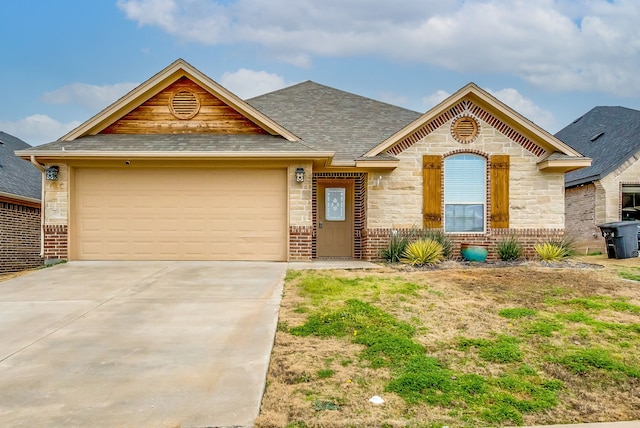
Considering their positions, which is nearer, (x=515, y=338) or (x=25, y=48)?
(x=515, y=338)

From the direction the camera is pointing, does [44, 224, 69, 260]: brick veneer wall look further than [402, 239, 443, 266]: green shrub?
Yes

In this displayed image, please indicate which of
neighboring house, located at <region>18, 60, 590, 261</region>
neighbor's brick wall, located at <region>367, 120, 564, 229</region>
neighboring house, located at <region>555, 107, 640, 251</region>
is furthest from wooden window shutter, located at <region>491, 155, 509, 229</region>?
neighboring house, located at <region>555, 107, 640, 251</region>

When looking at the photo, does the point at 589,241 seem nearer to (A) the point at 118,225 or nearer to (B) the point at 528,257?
(B) the point at 528,257

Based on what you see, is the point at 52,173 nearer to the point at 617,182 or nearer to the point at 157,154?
the point at 157,154

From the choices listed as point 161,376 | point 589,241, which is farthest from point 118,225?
point 589,241

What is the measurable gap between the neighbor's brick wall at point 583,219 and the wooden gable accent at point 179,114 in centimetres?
1342

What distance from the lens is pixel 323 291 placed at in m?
8.29

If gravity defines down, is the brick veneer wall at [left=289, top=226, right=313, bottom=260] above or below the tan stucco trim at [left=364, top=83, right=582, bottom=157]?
below

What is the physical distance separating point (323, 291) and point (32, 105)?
20.3 meters

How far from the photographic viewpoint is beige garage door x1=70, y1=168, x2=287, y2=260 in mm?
12477

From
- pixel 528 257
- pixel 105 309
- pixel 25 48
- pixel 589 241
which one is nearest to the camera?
pixel 105 309

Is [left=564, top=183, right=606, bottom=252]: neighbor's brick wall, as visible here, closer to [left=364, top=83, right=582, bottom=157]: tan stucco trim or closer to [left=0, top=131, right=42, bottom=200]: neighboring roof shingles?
Answer: [left=364, top=83, right=582, bottom=157]: tan stucco trim

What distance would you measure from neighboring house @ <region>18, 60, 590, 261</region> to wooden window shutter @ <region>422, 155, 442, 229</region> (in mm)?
28

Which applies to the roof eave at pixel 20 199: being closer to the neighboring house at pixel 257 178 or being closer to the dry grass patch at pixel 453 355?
the neighboring house at pixel 257 178
